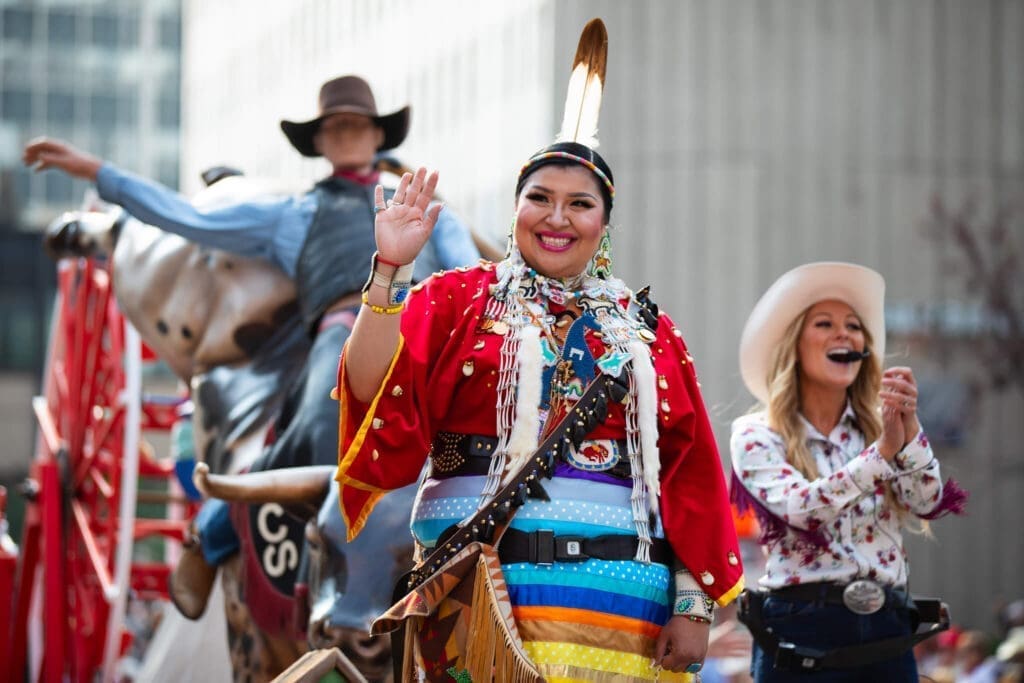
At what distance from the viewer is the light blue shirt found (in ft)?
22.8

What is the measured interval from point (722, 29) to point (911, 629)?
72.7ft

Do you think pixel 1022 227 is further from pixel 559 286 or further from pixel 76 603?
pixel 559 286

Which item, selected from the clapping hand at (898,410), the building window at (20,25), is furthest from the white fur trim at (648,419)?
the building window at (20,25)

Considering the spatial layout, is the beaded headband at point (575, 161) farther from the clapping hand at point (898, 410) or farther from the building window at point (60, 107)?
the building window at point (60, 107)

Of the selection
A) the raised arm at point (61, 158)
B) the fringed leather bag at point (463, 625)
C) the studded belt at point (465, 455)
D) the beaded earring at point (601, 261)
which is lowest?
the fringed leather bag at point (463, 625)

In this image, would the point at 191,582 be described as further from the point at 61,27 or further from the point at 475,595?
the point at 61,27

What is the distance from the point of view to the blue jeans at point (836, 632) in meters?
5.07

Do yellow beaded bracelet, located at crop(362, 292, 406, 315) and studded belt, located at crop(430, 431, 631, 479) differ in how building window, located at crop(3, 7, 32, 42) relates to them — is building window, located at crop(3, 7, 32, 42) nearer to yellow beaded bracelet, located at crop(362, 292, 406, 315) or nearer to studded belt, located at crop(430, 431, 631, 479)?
studded belt, located at crop(430, 431, 631, 479)

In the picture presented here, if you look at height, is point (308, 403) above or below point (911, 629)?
above

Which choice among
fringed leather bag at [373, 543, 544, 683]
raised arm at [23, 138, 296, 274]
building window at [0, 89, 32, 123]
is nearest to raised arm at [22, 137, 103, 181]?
raised arm at [23, 138, 296, 274]

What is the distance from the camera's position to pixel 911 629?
5.17m

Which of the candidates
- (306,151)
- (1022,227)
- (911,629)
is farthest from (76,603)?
(1022,227)

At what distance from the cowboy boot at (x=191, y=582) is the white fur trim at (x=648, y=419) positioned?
364 cm

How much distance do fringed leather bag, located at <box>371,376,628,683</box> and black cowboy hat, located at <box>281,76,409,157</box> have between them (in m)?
3.29
